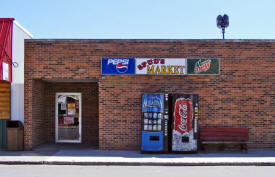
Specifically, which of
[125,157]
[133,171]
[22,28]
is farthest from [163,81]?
[22,28]

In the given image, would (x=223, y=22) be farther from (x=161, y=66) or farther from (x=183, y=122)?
(x=183, y=122)

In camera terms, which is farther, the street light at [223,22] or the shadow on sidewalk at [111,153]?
the street light at [223,22]

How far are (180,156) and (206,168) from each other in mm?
1620

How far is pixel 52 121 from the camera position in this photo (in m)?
13.1

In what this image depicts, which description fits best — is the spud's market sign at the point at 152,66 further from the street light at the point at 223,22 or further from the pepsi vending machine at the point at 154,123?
the street light at the point at 223,22

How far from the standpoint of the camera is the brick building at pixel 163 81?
1125 cm

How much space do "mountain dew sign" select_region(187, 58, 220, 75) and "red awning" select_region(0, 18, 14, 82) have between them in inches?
266

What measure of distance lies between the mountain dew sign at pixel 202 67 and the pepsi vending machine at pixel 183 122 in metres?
0.98

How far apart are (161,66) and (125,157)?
3678 millimetres

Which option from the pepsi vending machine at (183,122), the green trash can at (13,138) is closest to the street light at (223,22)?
the pepsi vending machine at (183,122)

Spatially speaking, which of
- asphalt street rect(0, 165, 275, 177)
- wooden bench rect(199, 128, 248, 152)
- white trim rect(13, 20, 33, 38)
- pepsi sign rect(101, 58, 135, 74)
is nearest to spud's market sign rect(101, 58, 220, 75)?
pepsi sign rect(101, 58, 135, 74)

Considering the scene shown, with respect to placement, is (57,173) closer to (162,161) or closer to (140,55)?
(162,161)

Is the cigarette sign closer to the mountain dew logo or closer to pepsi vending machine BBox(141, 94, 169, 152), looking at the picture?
the mountain dew logo

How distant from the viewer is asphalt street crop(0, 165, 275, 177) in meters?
7.73
